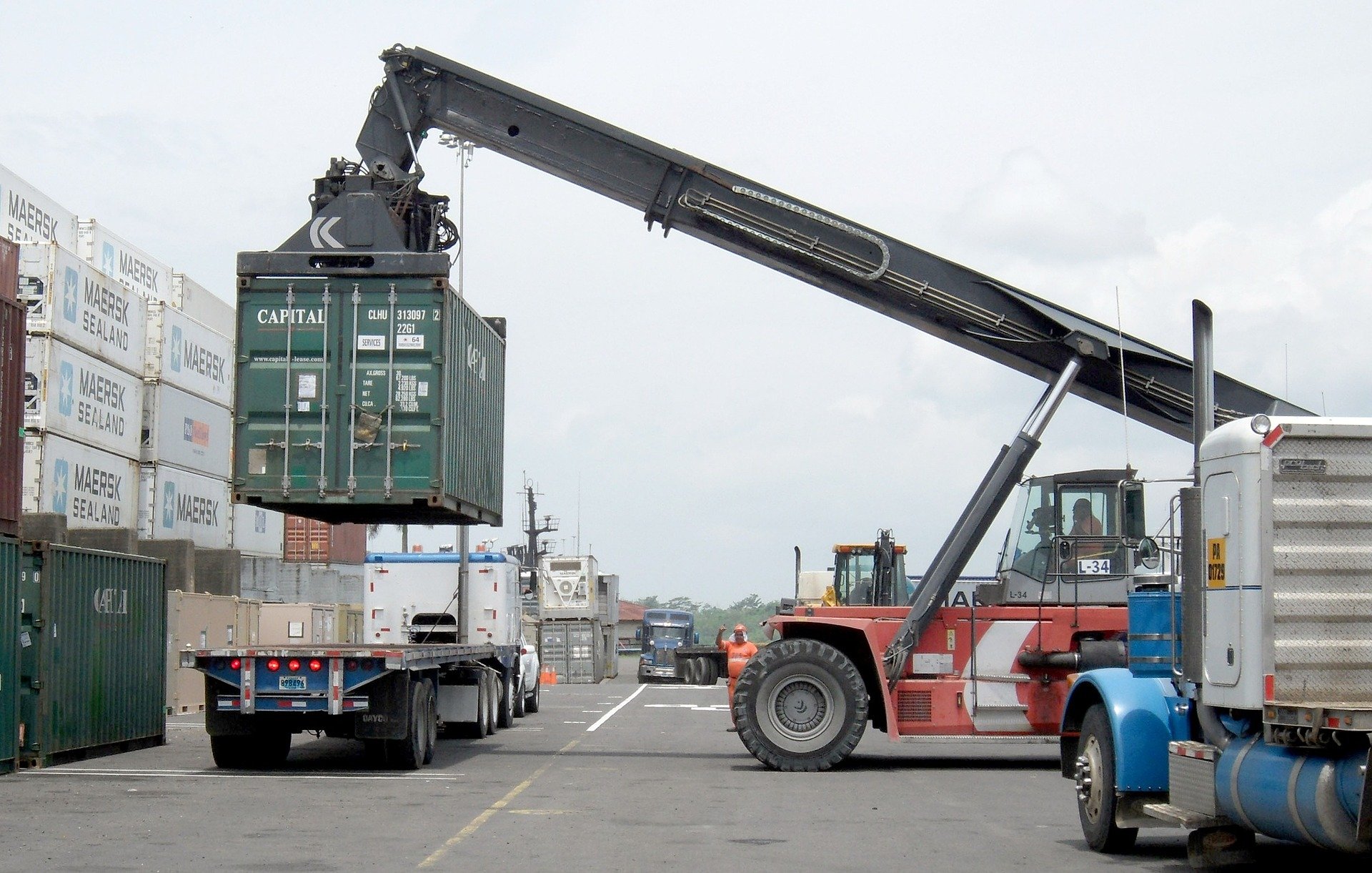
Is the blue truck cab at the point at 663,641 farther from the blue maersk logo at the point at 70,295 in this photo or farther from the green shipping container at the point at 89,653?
the green shipping container at the point at 89,653

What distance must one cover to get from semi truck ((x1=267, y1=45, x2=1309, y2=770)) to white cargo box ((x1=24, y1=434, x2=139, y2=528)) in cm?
1426

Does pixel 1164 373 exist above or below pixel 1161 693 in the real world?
above

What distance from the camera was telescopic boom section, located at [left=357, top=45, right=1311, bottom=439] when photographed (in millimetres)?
16547

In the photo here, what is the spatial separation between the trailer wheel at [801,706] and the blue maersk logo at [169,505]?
936 inches

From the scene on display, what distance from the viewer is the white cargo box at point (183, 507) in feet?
116

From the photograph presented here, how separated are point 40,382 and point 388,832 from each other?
71.7ft

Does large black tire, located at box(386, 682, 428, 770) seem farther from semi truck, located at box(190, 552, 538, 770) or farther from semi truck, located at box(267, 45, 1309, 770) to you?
semi truck, located at box(267, 45, 1309, 770)

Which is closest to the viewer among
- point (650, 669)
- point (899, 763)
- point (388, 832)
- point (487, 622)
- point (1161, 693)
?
point (1161, 693)

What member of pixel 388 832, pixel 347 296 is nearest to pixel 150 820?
pixel 388 832

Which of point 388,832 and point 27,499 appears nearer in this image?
point 388,832

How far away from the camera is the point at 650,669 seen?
51281mm

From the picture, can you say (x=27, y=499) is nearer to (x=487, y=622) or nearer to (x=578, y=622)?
(x=487, y=622)

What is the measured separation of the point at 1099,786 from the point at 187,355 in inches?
1250

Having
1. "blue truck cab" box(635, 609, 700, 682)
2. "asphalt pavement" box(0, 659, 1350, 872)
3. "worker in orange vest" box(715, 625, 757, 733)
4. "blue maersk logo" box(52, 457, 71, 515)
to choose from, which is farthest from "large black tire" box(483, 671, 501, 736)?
"blue truck cab" box(635, 609, 700, 682)
